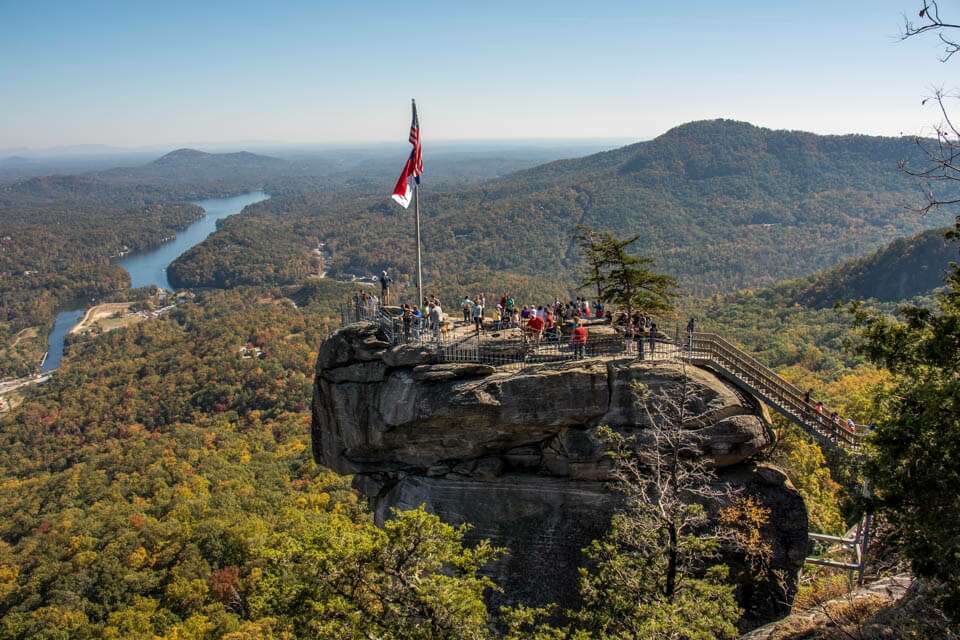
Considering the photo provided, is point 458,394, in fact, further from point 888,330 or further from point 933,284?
point 933,284

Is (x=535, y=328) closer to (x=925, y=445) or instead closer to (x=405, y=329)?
(x=405, y=329)

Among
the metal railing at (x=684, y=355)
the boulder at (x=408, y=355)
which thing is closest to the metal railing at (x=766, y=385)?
the metal railing at (x=684, y=355)

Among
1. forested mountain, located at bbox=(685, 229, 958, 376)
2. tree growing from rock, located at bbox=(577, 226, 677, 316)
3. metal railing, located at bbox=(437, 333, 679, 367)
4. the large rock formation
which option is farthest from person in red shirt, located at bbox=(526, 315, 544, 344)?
forested mountain, located at bbox=(685, 229, 958, 376)

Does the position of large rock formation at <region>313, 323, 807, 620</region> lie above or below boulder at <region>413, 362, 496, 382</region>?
below

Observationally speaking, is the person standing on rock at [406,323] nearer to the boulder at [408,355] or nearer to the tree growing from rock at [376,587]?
the boulder at [408,355]

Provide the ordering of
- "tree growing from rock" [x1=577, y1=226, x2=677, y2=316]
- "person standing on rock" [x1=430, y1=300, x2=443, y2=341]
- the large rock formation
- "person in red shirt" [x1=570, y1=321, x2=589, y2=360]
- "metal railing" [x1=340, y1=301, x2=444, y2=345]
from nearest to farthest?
the large rock formation, "person in red shirt" [x1=570, y1=321, x2=589, y2=360], "tree growing from rock" [x1=577, y1=226, x2=677, y2=316], "person standing on rock" [x1=430, y1=300, x2=443, y2=341], "metal railing" [x1=340, y1=301, x2=444, y2=345]

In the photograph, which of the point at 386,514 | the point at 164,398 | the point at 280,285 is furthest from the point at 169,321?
the point at 386,514

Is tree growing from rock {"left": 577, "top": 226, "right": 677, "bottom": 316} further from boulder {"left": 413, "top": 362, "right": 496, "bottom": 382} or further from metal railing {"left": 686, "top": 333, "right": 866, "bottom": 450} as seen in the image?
boulder {"left": 413, "top": 362, "right": 496, "bottom": 382}
